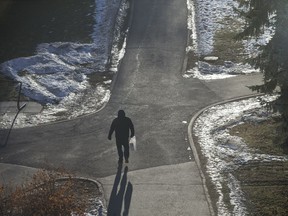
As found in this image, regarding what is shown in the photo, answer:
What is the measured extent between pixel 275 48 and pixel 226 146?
3630mm

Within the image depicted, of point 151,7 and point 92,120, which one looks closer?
point 92,120

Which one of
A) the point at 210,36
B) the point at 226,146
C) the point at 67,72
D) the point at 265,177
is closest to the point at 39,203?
the point at 265,177

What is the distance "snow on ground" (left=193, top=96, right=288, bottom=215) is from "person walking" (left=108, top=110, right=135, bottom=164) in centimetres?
224

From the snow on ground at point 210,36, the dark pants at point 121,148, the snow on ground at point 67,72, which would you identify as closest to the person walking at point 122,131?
the dark pants at point 121,148

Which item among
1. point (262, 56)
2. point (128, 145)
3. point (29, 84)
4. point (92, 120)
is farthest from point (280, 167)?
point (29, 84)

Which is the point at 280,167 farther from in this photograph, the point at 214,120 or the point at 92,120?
the point at 92,120

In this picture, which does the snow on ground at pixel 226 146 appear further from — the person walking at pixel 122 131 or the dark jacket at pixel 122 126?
the dark jacket at pixel 122 126

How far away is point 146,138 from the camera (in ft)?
51.7

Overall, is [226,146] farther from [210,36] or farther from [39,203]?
[210,36]

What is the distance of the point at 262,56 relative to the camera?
1350 cm

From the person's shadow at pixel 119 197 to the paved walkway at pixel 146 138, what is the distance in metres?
0.03

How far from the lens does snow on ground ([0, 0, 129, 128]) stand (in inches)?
713

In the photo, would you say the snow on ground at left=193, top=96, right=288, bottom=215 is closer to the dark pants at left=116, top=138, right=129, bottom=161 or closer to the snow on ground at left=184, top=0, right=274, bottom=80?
the dark pants at left=116, top=138, right=129, bottom=161

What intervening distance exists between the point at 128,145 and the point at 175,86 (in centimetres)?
550
